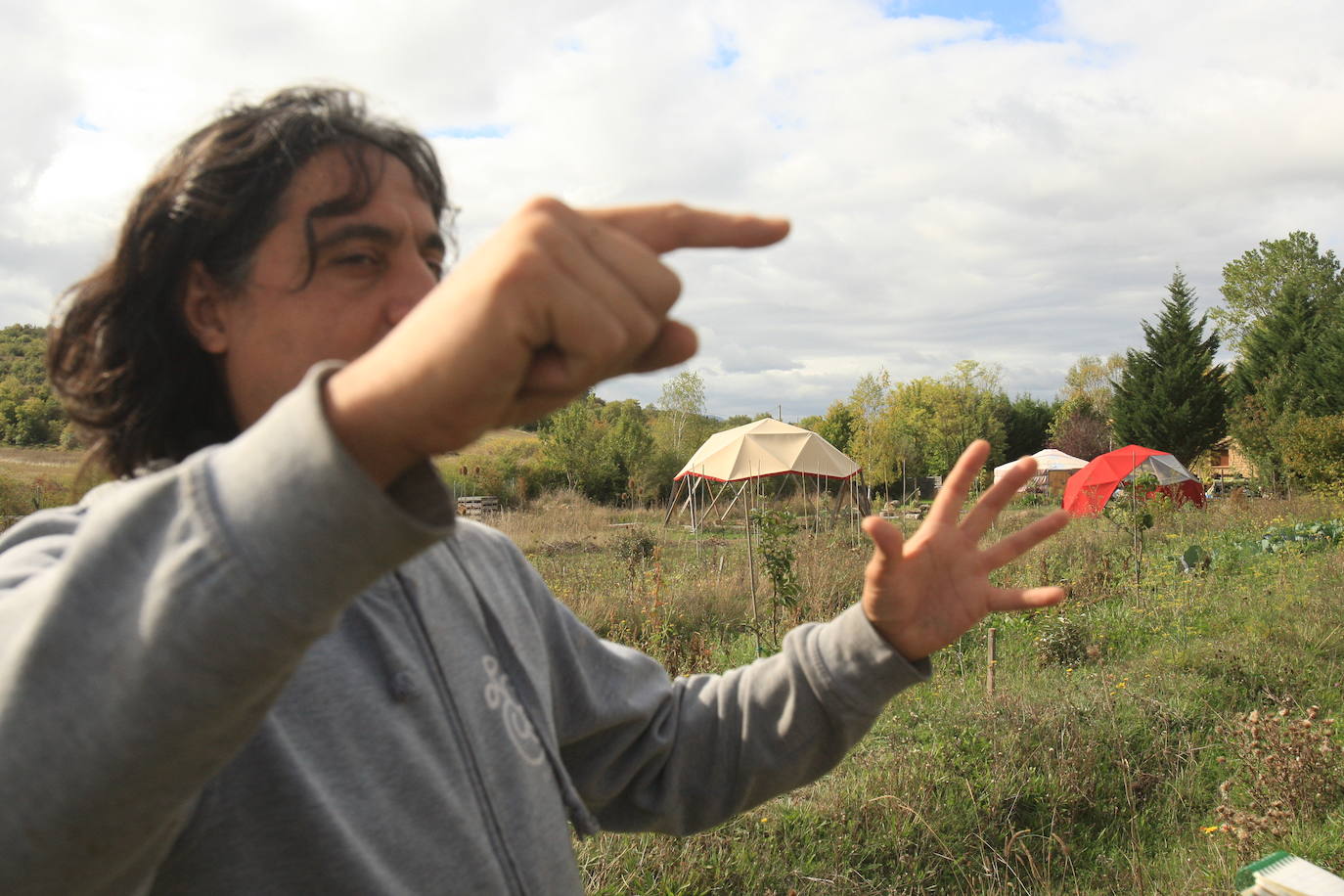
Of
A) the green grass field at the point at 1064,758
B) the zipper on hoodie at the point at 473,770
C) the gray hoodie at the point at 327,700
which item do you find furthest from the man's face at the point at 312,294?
the green grass field at the point at 1064,758

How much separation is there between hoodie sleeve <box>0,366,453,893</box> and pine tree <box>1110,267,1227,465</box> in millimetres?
40416

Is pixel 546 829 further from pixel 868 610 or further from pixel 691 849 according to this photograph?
pixel 691 849

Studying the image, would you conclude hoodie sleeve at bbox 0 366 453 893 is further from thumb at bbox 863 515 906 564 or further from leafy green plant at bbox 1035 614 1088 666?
leafy green plant at bbox 1035 614 1088 666

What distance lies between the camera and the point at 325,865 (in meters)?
0.98

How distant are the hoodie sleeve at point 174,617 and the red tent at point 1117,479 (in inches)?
727

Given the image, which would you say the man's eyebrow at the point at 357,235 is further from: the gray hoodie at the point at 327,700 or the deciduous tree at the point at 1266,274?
the deciduous tree at the point at 1266,274

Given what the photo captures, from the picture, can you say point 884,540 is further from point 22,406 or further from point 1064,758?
point 22,406

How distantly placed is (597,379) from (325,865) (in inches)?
25.7

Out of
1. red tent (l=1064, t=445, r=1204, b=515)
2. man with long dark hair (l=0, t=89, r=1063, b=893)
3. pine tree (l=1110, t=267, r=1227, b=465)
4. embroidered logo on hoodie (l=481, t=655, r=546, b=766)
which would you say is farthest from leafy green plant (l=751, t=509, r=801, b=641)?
pine tree (l=1110, t=267, r=1227, b=465)

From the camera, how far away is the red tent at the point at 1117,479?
19.1 m

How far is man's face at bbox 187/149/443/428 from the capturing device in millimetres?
1147

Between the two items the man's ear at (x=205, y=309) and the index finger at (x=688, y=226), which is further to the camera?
the man's ear at (x=205, y=309)

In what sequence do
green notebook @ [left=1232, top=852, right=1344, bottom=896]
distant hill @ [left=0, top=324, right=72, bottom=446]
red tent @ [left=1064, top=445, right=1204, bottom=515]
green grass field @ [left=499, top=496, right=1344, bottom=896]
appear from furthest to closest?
1. distant hill @ [left=0, top=324, right=72, bottom=446]
2. red tent @ [left=1064, top=445, right=1204, bottom=515]
3. green grass field @ [left=499, top=496, right=1344, bottom=896]
4. green notebook @ [left=1232, top=852, right=1344, bottom=896]

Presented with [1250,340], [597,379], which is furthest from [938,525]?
[1250,340]
